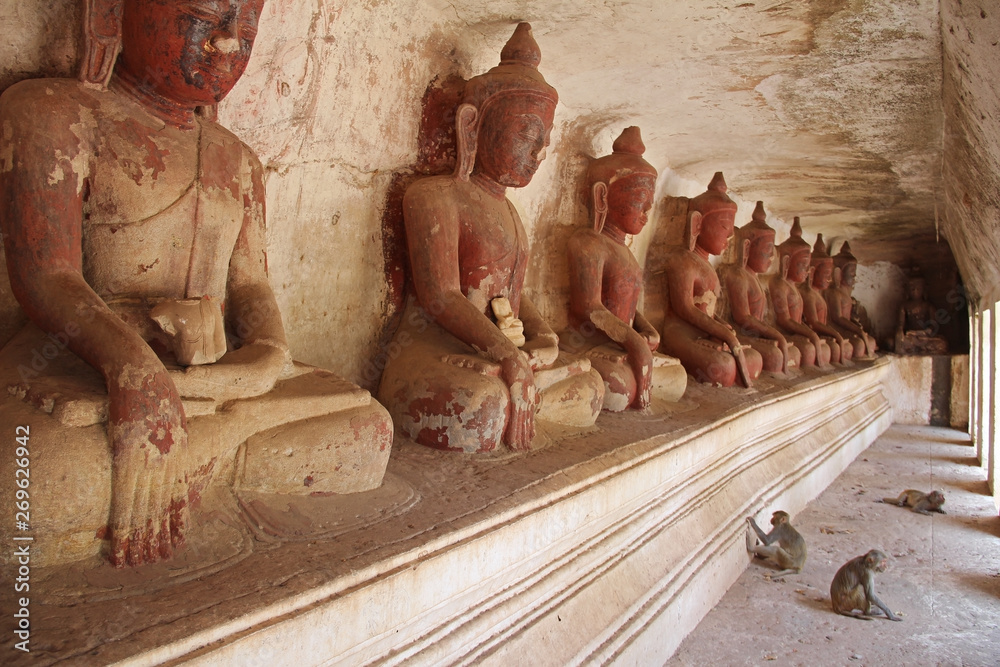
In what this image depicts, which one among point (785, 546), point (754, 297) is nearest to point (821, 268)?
point (754, 297)

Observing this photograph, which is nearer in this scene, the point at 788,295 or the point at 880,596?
the point at 880,596

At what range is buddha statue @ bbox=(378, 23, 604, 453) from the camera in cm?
298

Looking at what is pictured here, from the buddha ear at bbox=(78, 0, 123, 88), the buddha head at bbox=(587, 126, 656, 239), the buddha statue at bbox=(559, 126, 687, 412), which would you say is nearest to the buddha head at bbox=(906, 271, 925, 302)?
the buddha statue at bbox=(559, 126, 687, 412)

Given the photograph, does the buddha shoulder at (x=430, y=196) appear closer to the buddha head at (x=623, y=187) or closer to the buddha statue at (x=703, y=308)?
the buddha head at (x=623, y=187)

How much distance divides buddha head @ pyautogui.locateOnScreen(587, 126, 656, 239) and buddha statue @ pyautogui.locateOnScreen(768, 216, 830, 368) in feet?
13.7

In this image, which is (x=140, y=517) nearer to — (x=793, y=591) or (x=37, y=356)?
(x=37, y=356)

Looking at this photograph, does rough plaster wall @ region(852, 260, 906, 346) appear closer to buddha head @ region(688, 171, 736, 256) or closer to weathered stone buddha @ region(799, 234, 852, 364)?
weathered stone buddha @ region(799, 234, 852, 364)

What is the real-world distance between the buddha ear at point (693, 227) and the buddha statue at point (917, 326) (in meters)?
8.13

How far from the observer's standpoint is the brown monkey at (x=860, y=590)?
12.2 ft

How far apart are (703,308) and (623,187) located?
1674 millimetres

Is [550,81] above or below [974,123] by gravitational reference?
above

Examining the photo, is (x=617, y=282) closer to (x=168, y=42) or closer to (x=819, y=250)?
(x=168, y=42)

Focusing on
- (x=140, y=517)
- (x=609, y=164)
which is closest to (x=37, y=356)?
(x=140, y=517)

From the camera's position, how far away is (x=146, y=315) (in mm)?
2203
